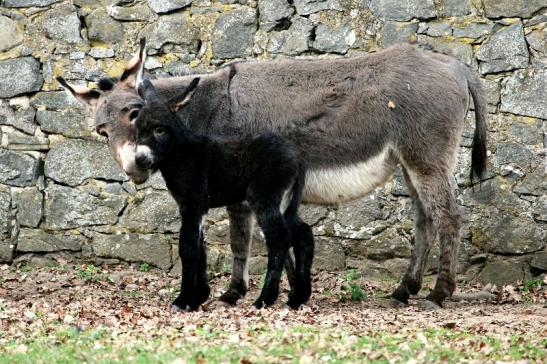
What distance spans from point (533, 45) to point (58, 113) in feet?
15.9

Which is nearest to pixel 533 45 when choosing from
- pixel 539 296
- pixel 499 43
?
pixel 499 43

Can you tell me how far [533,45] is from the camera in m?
8.96

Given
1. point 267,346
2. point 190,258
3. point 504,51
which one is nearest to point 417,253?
point 190,258

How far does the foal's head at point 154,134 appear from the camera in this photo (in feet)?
22.0

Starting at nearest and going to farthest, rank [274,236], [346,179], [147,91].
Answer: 1. [274,236]
2. [147,91]
3. [346,179]

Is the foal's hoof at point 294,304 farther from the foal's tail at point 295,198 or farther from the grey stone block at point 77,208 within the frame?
the grey stone block at point 77,208

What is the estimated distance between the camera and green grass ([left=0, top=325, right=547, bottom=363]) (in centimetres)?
467

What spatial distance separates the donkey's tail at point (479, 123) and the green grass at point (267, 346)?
2601 mm

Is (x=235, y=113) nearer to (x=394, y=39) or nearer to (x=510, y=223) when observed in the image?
(x=394, y=39)

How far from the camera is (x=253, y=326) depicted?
5730 millimetres

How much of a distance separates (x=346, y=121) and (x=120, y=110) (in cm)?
182

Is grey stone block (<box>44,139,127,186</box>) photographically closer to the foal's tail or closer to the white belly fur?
the white belly fur

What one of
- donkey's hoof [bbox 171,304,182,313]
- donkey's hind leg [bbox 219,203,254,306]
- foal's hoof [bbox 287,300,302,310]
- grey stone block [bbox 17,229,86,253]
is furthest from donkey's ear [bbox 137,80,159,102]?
grey stone block [bbox 17,229,86,253]

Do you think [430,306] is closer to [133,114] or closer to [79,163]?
[133,114]
